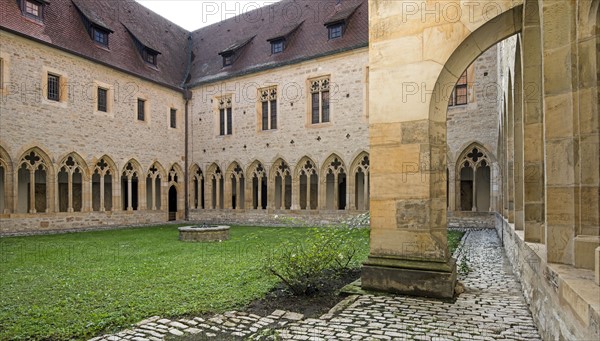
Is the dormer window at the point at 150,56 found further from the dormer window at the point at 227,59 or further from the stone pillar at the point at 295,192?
the stone pillar at the point at 295,192

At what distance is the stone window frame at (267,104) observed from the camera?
1711 centimetres

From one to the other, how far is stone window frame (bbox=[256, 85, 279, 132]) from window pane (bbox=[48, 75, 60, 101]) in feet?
25.2

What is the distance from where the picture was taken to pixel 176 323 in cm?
386

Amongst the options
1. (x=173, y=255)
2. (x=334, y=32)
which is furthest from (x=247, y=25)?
(x=173, y=255)

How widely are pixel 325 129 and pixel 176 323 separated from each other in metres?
12.4

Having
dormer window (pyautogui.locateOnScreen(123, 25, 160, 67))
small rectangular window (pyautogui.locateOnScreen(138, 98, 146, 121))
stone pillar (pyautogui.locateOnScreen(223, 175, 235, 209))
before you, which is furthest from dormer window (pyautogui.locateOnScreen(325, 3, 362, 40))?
small rectangular window (pyautogui.locateOnScreen(138, 98, 146, 121))

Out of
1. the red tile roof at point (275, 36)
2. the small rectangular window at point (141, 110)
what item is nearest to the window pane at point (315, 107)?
the red tile roof at point (275, 36)

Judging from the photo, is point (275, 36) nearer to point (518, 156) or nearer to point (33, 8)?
point (33, 8)

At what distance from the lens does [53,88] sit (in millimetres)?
13859

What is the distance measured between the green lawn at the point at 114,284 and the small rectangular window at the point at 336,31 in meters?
9.66

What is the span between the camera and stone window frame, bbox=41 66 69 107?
13.4 meters

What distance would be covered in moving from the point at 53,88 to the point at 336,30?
1091 cm

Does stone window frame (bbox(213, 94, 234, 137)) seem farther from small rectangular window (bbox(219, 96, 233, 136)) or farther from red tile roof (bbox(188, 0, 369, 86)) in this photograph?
red tile roof (bbox(188, 0, 369, 86))

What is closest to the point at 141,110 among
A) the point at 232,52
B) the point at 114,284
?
the point at 232,52
